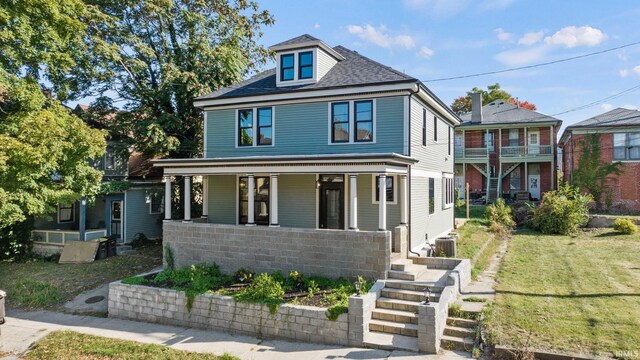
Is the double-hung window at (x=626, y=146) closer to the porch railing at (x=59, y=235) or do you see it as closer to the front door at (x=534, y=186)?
the front door at (x=534, y=186)

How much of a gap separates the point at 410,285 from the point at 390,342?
1918 mm

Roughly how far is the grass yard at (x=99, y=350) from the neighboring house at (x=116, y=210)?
379 inches

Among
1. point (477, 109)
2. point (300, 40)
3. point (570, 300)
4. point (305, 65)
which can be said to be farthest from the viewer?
point (477, 109)

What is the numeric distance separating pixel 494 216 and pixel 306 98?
1276 centimetres

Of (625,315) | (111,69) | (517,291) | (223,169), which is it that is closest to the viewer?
(625,315)

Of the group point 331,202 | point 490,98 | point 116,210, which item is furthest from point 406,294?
point 490,98

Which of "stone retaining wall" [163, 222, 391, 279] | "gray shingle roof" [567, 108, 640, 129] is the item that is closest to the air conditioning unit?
"stone retaining wall" [163, 222, 391, 279]

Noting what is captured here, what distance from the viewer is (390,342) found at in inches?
337

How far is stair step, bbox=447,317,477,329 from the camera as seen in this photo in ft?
28.2

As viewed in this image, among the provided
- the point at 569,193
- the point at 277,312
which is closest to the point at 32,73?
the point at 277,312

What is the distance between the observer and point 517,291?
10.2 meters

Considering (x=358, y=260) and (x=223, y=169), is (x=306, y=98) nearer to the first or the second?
(x=223, y=169)

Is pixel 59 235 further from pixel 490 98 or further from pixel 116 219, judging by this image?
pixel 490 98

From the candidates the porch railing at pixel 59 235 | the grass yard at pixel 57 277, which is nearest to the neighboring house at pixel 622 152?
the grass yard at pixel 57 277
